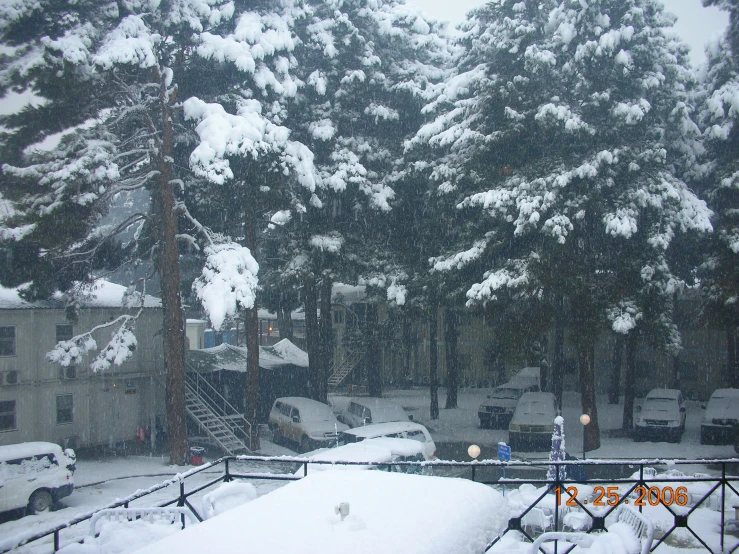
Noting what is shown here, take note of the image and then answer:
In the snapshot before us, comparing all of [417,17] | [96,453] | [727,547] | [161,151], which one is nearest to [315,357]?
[96,453]

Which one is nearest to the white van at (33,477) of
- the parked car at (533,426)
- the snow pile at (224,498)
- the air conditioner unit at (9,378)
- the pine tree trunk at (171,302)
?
the pine tree trunk at (171,302)

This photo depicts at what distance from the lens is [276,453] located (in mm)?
20984

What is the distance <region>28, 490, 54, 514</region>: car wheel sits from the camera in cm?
Answer: 1458

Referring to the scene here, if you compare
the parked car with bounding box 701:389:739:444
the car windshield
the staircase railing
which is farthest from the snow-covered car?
the parked car with bounding box 701:389:739:444

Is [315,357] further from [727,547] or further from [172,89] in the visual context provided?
[727,547]

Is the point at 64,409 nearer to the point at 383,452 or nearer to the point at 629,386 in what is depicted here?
the point at 383,452

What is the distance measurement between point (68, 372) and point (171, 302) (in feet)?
20.8

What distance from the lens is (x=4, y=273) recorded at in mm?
16938

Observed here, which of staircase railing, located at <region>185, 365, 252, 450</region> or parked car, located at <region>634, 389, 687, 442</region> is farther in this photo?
staircase railing, located at <region>185, 365, 252, 450</region>

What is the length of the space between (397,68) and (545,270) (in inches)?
463

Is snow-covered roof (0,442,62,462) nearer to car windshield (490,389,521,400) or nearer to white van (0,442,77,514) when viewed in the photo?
white van (0,442,77,514)

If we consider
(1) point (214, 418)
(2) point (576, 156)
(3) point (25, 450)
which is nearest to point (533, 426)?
(2) point (576, 156)

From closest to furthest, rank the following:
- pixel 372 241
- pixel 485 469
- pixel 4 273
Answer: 1. pixel 4 273
2. pixel 485 469
3. pixel 372 241

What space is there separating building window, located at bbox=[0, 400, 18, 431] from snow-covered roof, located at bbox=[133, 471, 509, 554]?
60.9 feet
